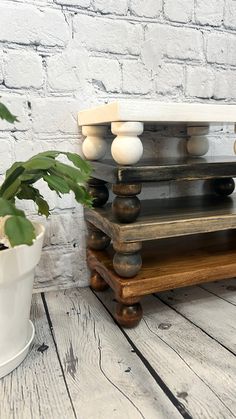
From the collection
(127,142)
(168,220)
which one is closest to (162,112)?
(127,142)

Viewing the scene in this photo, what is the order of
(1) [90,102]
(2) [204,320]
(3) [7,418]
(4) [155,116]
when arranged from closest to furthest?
(3) [7,418] → (4) [155,116] → (2) [204,320] → (1) [90,102]

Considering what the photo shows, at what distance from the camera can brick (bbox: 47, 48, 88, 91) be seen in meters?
0.88

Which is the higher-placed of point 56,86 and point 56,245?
point 56,86

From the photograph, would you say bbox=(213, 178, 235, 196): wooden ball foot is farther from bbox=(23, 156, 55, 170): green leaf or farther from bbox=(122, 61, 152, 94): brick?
bbox=(23, 156, 55, 170): green leaf

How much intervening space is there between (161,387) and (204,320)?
0.87 feet

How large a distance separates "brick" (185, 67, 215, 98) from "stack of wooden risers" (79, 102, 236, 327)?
35 cm

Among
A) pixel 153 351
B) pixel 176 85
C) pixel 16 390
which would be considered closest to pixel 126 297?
pixel 153 351

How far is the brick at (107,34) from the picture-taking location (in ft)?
2.92

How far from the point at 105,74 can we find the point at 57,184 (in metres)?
0.51

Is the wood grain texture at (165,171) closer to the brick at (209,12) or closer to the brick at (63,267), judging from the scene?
the brick at (63,267)

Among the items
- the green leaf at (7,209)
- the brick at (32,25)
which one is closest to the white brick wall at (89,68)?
the brick at (32,25)

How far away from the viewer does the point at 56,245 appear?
952 mm

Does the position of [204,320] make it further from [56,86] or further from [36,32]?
[36,32]

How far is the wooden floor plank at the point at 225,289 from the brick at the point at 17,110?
68 centimetres
